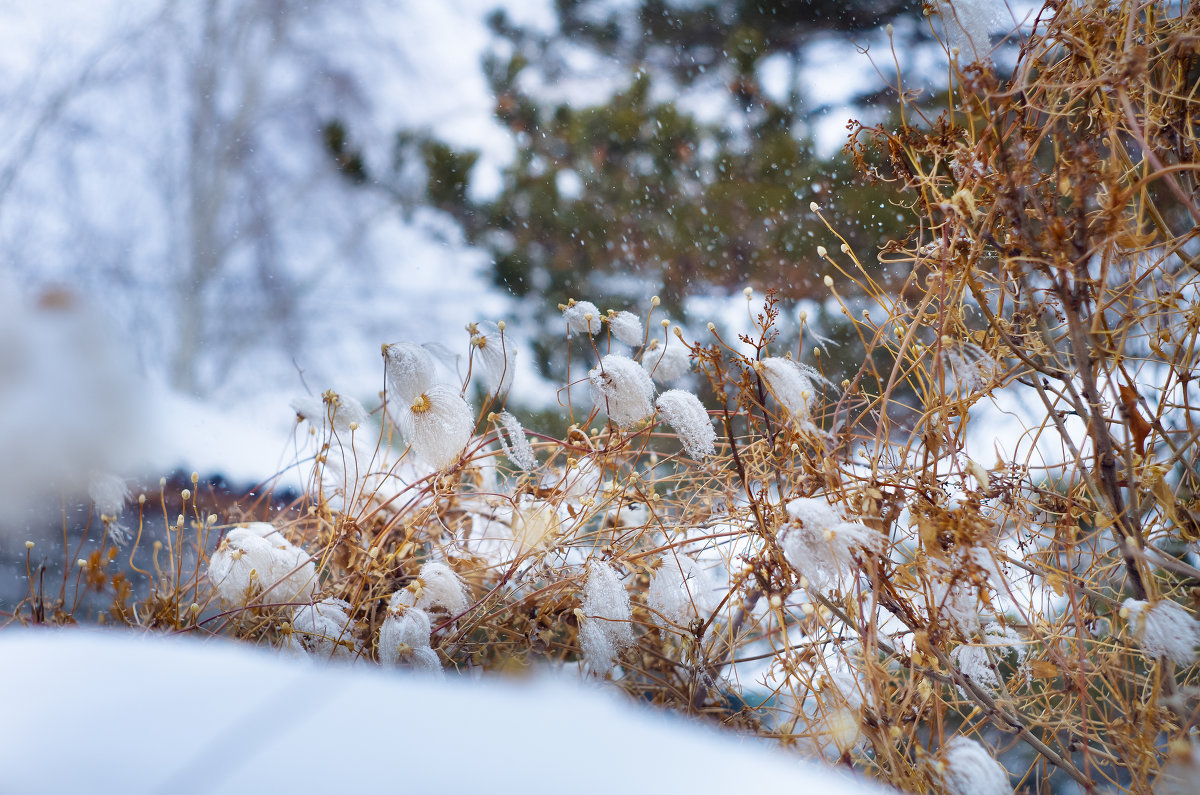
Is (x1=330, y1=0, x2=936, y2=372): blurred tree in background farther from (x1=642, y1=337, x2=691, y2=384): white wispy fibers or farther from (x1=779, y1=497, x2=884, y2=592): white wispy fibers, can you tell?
(x1=779, y1=497, x2=884, y2=592): white wispy fibers

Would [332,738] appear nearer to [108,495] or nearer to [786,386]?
[786,386]

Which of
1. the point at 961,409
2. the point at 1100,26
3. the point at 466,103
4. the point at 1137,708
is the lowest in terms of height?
the point at 1137,708

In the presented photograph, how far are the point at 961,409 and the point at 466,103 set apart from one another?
0.51 meters

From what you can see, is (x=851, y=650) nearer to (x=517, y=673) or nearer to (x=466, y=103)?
(x=517, y=673)

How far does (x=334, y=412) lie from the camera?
1.15 ft

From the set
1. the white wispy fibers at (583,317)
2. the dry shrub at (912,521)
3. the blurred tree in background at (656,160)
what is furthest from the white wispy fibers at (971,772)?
the blurred tree in background at (656,160)

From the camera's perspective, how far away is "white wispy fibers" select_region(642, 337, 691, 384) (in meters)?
0.37

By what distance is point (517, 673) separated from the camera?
16cm

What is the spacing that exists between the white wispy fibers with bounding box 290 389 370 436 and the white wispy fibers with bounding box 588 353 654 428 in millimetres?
123

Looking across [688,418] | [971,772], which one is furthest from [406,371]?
[971,772]

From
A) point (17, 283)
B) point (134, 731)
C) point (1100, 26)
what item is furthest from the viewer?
point (17, 283)

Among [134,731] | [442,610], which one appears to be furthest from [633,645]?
[134,731]

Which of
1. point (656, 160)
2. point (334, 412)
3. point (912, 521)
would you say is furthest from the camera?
point (656, 160)

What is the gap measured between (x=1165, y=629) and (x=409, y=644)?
9.8 inches
